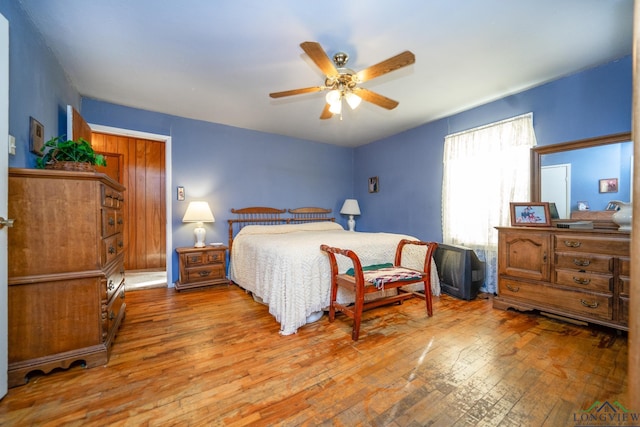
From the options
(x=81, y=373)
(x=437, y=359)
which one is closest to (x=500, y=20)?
(x=437, y=359)

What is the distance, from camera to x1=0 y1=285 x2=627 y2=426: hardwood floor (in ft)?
4.38

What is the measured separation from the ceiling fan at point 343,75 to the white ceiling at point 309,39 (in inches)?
11.1

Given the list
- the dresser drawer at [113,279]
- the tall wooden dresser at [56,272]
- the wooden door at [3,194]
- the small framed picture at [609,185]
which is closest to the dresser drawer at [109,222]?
the tall wooden dresser at [56,272]

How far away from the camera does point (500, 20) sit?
190 cm

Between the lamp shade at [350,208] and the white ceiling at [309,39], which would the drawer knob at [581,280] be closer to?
the white ceiling at [309,39]

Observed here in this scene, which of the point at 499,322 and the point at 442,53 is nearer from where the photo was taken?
the point at 442,53

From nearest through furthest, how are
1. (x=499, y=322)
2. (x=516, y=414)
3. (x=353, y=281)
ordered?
(x=516, y=414)
(x=353, y=281)
(x=499, y=322)

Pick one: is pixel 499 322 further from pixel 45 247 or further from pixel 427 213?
pixel 45 247

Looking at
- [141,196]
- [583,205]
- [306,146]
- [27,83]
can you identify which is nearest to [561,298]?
[583,205]

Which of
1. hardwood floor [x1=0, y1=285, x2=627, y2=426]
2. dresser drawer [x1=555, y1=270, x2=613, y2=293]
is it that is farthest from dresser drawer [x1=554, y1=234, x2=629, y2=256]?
hardwood floor [x1=0, y1=285, x2=627, y2=426]

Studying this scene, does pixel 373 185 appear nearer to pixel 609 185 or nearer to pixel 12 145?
pixel 609 185

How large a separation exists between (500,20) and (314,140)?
3.38m

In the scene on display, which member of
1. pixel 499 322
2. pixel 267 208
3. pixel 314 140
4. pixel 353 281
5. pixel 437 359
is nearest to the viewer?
pixel 437 359

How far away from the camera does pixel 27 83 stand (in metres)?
1.84
